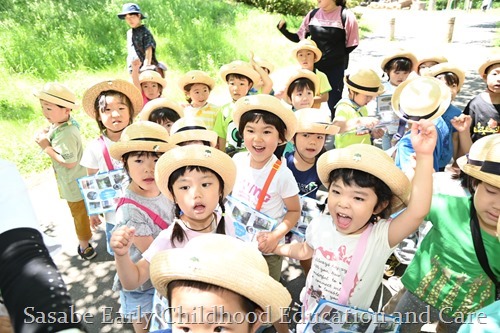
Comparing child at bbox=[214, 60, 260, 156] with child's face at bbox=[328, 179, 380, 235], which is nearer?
child's face at bbox=[328, 179, 380, 235]

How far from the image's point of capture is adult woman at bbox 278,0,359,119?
523 cm

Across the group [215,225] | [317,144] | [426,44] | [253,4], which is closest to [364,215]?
[215,225]

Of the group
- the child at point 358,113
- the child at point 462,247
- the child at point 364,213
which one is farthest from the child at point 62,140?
the child at point 462,247

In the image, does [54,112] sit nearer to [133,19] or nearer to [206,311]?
[206,311]

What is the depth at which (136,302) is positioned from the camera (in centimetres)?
248

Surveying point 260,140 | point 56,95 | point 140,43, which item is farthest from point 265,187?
point 140,43

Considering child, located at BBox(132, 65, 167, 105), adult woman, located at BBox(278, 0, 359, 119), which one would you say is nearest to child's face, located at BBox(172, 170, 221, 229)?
child, located at BBox(132, 65, 167, 105)

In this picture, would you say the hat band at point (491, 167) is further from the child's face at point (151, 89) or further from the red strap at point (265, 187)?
the child's face at point (151, 89)

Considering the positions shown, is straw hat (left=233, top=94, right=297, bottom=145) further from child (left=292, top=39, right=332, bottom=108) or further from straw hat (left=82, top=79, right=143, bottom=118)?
child (left=292, top=39, right=332, bottom=108)

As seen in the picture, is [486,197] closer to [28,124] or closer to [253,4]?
[28,124]

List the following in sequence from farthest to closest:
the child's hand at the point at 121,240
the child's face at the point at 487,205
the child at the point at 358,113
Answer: the child at the point at 358,113
the child's face at the point at 487,205
the child's hand at the point at 121,240

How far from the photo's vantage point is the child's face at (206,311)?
1.32m

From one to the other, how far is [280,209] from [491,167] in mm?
1539

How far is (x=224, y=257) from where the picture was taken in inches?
53.4
